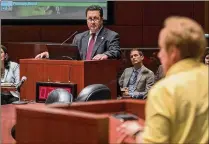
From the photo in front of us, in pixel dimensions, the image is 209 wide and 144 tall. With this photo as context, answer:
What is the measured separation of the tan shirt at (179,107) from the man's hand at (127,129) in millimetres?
121

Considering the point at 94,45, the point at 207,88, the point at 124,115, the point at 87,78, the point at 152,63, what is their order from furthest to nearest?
1. the point at 152,63
2. the point at 94,45
3. the point at 87,78
4. the point at 124,115
5. the point at 207,88

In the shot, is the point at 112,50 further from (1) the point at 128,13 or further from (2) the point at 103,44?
(1) the point at 128,13

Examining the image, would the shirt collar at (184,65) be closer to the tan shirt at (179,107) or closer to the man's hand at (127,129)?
the tan shirt at (179,107)

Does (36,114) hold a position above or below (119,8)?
below

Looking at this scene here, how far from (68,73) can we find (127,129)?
2217 mm

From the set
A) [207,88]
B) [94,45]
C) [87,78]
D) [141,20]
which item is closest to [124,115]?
[207,88]

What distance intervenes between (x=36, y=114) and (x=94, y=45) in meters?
2.51

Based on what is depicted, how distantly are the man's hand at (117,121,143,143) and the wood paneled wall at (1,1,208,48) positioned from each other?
5.88 metres

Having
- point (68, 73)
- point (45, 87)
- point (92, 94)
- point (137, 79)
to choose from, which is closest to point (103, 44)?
point (68, 73)

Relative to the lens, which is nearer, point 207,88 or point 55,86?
point 207,88

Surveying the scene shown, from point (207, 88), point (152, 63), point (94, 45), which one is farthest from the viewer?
point (152, 63)

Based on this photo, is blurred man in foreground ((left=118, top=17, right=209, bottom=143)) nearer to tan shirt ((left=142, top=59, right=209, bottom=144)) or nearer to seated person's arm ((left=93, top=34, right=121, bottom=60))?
tan shirt ((left=142, top=59, right=209, bottom=144))

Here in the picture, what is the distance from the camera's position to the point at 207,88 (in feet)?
5.15

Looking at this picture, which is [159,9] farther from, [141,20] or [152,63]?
[152,63]
